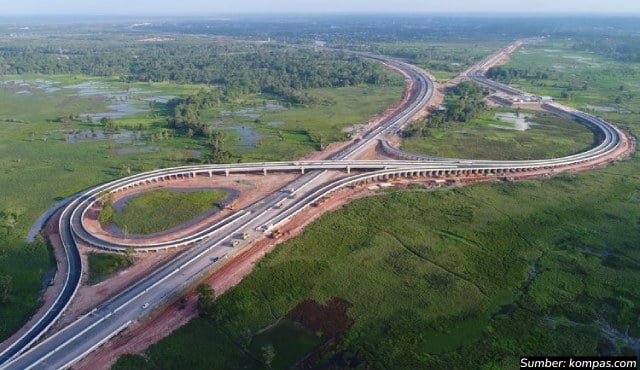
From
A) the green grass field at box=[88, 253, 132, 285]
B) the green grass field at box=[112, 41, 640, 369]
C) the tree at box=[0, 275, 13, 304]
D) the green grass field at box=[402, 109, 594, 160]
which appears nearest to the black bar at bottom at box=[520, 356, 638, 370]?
the green grass field at box=[112, 41, 640, 369]

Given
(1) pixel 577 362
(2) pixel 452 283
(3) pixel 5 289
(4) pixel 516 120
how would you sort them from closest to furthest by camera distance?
(1) pixel 577 362
(3) pixel 5 289
(2) pixel 452 283
(4) pixel 516 120

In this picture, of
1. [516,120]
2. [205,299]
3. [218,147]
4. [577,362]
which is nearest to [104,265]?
[205,299]

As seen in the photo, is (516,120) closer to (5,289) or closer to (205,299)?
(205,299)

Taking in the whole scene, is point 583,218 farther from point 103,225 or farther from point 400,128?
point 103,225

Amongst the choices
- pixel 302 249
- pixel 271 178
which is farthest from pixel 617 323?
pixel 271 178

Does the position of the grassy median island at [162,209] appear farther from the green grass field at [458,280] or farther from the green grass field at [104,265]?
the green grass field at [458,280]

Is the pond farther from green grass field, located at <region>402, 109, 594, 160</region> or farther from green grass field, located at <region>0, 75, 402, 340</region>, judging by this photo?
green grass field, located at <region>0, 75, 402, 340</region>
